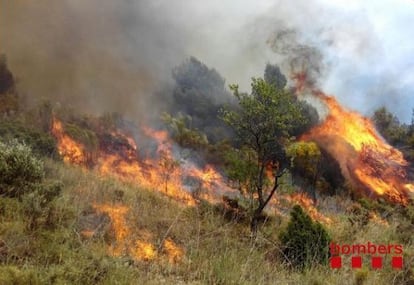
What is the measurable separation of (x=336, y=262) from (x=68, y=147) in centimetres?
1119

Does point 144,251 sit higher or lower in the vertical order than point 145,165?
lower

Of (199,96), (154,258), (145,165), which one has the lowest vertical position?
(154,258)

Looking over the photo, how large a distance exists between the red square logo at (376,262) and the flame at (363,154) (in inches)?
391

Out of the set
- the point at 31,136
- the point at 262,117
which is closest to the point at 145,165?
the point at 31,136

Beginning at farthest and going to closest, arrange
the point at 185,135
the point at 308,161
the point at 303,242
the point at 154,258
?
the point at 185,135
the point at 308,161
the point at 303,242
the point at 154,258

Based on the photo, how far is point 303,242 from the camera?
22.5ft

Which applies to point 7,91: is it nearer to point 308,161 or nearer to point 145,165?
point 145,165

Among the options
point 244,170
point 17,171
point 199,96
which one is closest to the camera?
point 17,171

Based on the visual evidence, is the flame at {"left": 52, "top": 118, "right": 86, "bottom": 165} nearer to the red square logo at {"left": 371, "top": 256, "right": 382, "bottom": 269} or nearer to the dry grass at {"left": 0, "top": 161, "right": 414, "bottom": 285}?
the dry grass at {"left": 0, "top": 161, "right": 414, "bottom": 285}

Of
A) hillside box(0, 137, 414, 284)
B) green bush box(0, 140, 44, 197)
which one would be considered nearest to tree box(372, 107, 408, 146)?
hillside box(0, 137, 414, 284)

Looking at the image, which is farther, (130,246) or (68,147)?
(68,147)

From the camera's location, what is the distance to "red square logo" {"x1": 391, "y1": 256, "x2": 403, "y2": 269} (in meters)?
6.48

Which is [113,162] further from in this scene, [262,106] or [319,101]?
[319,101]

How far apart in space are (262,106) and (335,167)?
35.5 ft
